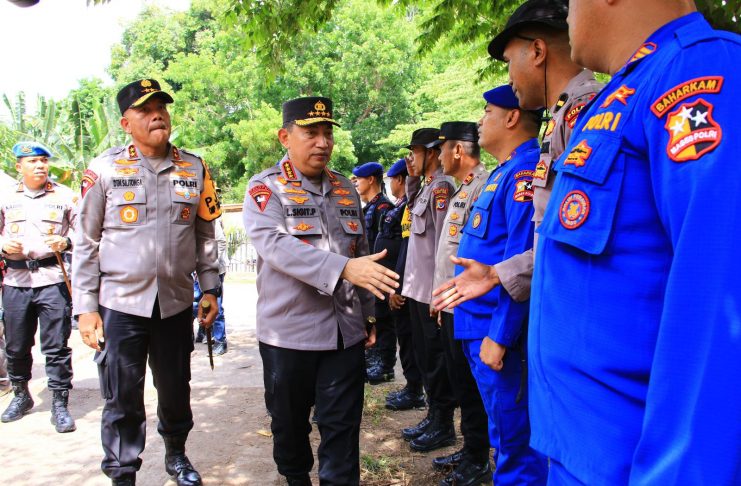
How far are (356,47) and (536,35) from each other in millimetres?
25194

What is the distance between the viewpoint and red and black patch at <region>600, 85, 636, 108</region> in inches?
43.0

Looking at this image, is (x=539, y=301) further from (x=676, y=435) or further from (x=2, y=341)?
(x=2, y=341)

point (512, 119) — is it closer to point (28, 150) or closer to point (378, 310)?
point (378, 310)

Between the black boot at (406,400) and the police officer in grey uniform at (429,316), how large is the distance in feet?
2.32

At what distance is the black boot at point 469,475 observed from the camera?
3.51 m

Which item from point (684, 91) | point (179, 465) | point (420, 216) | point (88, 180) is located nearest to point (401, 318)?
point (420, 216)

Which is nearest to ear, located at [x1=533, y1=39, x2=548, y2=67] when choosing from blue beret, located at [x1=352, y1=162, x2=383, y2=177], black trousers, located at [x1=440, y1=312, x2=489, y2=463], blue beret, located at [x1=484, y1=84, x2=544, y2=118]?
blue beret, located at [x1=484, y1=84, x2=544, y2=118]

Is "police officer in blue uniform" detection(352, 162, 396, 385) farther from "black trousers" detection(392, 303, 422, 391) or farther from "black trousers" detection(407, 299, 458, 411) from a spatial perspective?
"black trousers" detection(407, 299, 458, 411)

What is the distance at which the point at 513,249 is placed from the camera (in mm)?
2604

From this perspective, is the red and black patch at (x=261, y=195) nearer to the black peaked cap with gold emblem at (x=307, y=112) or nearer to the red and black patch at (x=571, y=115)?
the black peaked cap with gold emblem at (x=307, y=112)

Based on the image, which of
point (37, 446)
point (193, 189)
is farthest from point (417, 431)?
point (37, 446)

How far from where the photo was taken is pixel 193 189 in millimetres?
3590

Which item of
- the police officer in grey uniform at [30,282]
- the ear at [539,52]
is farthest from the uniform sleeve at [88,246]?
→ the ear at [539,52]

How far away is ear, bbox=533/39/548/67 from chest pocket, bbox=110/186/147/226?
241 centimetres
